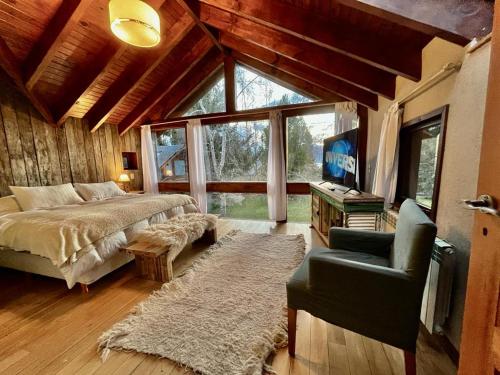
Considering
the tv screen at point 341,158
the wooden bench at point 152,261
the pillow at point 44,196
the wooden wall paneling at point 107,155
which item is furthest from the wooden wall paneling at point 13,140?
the tv screen at point 341,158

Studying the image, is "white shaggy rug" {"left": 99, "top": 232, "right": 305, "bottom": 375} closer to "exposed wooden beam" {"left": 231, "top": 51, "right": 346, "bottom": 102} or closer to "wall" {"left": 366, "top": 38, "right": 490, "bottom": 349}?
"wall" {"left": 366, "top": 38, "right": 490, "bottom": 349}

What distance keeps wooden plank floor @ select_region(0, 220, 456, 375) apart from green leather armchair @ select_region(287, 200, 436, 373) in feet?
0.78

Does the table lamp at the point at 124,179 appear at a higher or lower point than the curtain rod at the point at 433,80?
lower

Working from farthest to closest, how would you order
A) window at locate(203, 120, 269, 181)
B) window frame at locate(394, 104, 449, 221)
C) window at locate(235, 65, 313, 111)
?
window at locate(203, 120, 269, 181), window at locate(235, 65, 313, 111), window frame at locate(394, 104, 449, 221)

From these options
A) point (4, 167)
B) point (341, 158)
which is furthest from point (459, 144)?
point (4, 167)

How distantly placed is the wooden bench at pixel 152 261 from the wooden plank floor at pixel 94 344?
12 cm

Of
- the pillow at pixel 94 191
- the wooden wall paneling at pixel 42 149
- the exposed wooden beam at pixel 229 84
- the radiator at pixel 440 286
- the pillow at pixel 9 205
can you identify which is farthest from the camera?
the exposed wooden beam at pixel 229 84

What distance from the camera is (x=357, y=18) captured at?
5.81 feet

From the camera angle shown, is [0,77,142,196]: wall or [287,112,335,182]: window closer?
[0,77,142,196]: wall

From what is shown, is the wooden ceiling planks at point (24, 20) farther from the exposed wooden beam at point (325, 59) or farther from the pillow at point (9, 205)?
the exposed wooden beam at point (325, 59)

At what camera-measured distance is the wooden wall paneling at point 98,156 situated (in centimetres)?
419

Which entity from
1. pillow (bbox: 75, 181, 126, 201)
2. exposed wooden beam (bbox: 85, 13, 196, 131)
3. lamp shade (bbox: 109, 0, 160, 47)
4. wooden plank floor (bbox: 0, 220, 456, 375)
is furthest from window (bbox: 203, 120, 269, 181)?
wooden plank floor (bbox: 0, 220, 456, 375)

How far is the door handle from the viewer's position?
61 cm

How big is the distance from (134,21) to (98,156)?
10.8 feet
